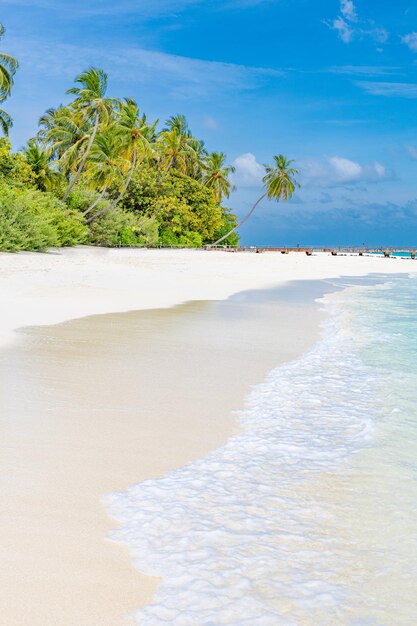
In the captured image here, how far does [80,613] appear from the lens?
2316mm

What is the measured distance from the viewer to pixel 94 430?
456 cm

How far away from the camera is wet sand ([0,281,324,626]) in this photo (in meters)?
2.50

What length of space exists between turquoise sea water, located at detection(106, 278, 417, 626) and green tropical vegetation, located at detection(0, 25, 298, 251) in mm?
23608

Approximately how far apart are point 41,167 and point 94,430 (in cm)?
3982

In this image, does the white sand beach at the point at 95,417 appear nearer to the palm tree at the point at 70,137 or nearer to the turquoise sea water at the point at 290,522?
the turquoise sea water at the point at 290,522

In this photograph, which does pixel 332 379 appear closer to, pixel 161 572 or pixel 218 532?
pixel 218 532

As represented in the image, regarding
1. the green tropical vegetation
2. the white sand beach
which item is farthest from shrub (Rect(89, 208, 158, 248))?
the white sand beach

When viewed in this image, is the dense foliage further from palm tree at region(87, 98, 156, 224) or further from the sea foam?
the sea foam

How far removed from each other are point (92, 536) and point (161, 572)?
438mm

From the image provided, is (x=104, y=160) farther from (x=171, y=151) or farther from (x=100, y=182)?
(x=171, y=151)

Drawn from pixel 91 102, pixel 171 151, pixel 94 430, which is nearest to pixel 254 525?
pixel 94 430

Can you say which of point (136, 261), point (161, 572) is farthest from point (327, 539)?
point (136, 261)

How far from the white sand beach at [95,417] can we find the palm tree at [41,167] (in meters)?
30.2

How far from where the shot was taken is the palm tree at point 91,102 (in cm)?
3919
